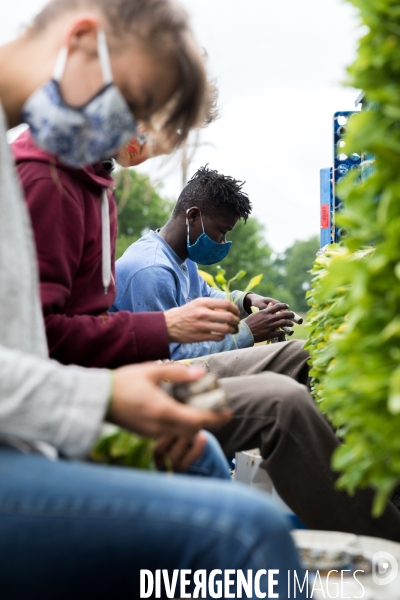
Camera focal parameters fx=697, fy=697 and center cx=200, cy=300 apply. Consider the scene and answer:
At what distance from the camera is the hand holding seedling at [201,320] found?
2369mm

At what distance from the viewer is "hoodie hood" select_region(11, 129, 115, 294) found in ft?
7.23

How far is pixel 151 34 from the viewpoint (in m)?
1.64

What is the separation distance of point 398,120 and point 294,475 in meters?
1.26

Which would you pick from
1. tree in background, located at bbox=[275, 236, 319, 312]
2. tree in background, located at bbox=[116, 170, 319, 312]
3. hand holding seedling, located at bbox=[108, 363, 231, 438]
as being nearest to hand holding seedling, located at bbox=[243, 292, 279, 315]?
hand holding seedling, located at bbox=[108, 363, 231, 438]

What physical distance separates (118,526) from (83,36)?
1085 millimetres

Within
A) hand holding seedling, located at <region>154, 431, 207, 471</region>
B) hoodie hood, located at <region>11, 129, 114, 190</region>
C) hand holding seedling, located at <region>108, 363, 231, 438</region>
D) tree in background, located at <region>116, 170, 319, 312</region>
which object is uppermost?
hoodie hood, located at <region>11, 129, 114, 190</region>

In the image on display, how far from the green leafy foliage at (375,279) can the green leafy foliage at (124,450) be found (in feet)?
1.37

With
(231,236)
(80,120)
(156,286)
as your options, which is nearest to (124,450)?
(80,120)

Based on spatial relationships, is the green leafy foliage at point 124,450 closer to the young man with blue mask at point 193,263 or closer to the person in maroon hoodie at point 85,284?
the person in maroon hoodie at point 85,284

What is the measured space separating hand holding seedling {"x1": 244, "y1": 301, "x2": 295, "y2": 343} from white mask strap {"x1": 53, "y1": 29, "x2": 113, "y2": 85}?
2484 millimetres

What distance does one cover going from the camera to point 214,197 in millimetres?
4359

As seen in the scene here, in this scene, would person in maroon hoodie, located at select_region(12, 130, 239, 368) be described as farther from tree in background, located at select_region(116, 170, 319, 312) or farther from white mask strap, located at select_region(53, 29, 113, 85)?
tree in background, located at select_region(116, 170, 319, 312)

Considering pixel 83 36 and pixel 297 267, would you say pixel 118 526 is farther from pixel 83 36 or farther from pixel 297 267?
pixel 297 267

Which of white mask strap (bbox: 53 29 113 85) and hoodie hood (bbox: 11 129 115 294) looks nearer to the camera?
white mask strap (bbox: 53 29 113 85)
